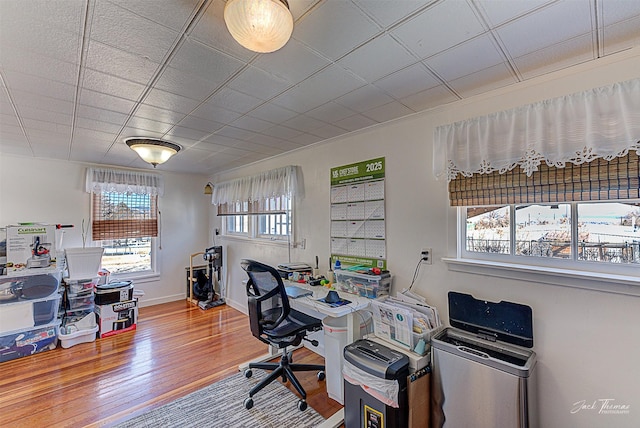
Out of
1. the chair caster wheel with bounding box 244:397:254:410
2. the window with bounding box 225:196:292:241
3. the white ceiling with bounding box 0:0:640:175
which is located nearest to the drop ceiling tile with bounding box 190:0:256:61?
the white ceiling with bounding box 0:0:640:175

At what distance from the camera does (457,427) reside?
1.63 metres

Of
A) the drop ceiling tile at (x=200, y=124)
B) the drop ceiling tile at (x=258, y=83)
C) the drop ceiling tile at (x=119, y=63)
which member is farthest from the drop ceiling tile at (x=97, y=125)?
the drop ceiling tile at (x=258, y=83)

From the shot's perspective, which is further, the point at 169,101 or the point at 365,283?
the point at 365,283

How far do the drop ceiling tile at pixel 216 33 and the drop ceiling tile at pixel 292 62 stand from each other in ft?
0.32

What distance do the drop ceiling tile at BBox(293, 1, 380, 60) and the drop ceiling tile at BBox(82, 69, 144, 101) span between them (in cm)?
119

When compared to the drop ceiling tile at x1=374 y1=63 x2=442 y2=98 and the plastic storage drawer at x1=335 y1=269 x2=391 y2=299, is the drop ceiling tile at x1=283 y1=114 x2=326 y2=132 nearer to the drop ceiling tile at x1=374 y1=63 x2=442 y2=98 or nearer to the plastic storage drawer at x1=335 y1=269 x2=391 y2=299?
the drop ceiling tile at x1=374 y1=63 x2=442 y2=98

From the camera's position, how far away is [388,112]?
7.27ft

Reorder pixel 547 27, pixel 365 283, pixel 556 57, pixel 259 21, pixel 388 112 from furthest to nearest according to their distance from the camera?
1. pixel 365 283
2. pixel 388 112
3. pixel 556 57
4. pixel 547 27
5. pixel 259 21

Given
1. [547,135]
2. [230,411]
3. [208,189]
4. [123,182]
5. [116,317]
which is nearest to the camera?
[547,135]

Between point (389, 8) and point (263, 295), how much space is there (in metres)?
2.07

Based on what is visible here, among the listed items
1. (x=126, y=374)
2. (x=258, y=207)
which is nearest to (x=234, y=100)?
(x=258, y=207)

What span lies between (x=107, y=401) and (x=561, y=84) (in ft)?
13.0

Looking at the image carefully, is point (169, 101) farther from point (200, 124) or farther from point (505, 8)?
point (505, 8)

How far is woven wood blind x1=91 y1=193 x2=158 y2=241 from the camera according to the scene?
163 inches
